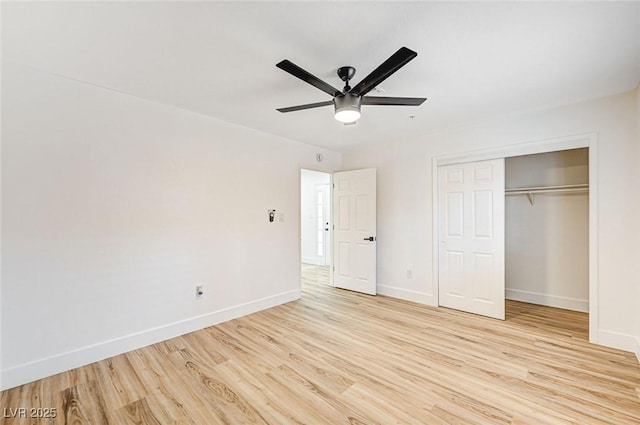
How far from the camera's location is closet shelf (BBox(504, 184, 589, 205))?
3822 mm

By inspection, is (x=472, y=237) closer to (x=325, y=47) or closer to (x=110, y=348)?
(x=325, y=47)

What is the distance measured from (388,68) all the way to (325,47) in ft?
1.69

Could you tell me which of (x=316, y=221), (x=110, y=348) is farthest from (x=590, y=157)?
(x=316, y=221)

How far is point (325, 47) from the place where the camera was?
201cm

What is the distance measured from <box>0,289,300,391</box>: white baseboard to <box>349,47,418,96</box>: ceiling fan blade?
297cm

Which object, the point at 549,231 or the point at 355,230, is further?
the point at 355,230

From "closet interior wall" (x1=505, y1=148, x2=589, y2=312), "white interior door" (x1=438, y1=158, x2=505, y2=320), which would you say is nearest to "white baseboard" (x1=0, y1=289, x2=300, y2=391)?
"white interior door" (x1=438, y1=158, x2=505, y2=320)

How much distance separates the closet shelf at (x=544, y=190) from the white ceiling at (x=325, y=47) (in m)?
1.38

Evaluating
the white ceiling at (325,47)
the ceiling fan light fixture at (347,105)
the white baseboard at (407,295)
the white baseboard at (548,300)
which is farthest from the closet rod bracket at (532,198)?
the ceiling fan light fixture at (347,105)

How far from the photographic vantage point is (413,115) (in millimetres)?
3414

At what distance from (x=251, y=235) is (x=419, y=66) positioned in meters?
2.79

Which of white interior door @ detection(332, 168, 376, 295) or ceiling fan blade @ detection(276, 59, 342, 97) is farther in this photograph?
white interior door @ detection(332, 168, 376, 295)

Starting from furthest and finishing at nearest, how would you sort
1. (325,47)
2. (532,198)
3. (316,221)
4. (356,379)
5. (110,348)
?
(316,221), (532,198), (110,348), (356,379), (325,47)

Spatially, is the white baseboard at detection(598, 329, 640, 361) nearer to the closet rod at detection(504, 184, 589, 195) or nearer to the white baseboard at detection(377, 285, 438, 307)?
the white baseboard at detection(377, 285, 438, 307)
